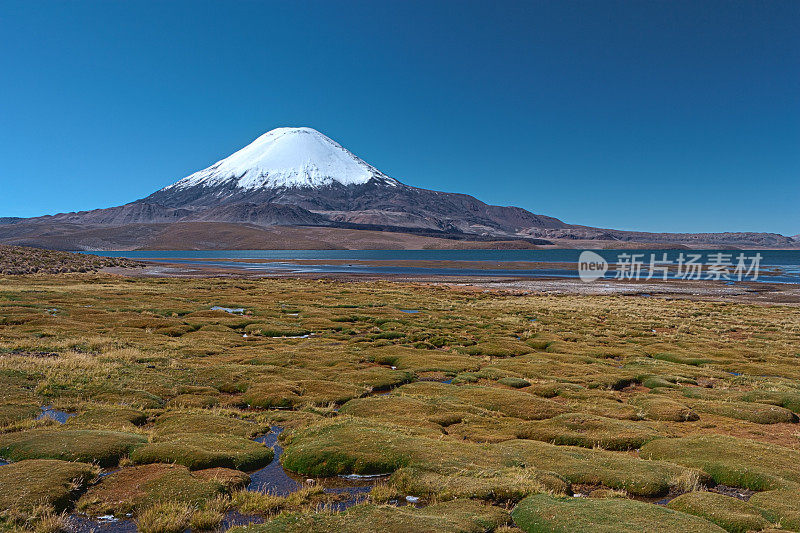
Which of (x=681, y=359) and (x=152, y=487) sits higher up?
(x=152, y=487)

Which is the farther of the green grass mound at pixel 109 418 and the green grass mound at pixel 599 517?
the green grass mound at pixel 109 418

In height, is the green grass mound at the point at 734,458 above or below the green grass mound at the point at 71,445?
above

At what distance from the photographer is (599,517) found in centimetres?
1105

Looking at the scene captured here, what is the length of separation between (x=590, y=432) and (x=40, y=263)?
130 metres

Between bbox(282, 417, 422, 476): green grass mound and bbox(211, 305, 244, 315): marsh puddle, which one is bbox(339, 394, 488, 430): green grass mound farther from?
bbox(211, 305, 244, 315): marsh puddle

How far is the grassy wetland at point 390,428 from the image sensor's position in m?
11.6

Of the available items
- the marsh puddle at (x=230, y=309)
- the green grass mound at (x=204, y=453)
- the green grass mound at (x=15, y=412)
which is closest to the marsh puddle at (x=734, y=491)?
the green grass mound at (x=204, y=453)

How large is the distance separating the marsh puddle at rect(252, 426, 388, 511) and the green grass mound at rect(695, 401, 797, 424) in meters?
17.9

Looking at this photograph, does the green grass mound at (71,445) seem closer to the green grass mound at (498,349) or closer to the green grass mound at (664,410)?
the green grass mound at (664,410)

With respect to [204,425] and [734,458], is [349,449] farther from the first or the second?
[734,458]

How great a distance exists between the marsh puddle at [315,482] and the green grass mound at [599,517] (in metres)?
4.48

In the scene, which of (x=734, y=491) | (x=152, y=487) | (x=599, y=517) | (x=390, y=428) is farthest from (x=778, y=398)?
(x=152, y=487)

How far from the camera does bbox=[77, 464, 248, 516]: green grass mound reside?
11.7 m

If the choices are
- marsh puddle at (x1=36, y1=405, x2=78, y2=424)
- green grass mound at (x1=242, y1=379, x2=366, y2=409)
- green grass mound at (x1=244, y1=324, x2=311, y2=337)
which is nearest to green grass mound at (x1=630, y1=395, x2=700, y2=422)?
green grass mound at (x1=242, y1=379, x2=366, y2=409)
